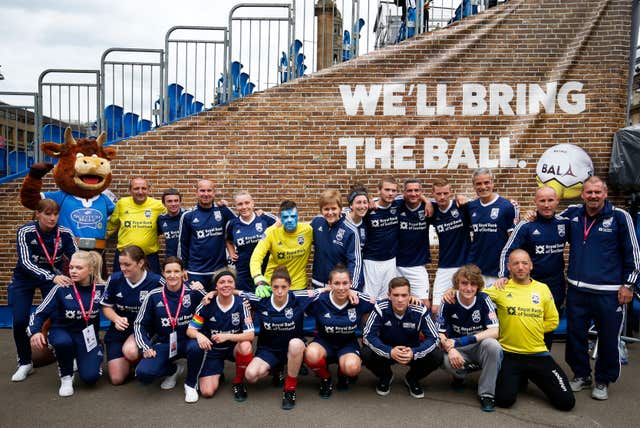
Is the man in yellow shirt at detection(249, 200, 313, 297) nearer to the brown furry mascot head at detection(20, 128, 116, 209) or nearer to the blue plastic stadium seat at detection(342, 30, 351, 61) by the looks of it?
the brown furry mascot head at detection(20, 128, 116, 209)

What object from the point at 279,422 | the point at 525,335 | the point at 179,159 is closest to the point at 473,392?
the point at 525,335

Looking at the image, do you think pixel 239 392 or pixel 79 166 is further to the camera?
pixel 79 166

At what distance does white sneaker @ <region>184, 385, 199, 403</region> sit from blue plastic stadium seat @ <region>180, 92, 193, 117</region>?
427 cm

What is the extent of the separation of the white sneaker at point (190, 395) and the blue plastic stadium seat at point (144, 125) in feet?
13.8

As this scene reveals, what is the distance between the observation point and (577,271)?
4551mm

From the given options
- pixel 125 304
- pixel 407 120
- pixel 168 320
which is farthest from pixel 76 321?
pixel 407 120

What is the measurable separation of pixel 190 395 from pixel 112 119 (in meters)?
4.53

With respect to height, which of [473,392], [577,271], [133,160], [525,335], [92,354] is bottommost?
[473,392]

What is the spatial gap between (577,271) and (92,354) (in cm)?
452

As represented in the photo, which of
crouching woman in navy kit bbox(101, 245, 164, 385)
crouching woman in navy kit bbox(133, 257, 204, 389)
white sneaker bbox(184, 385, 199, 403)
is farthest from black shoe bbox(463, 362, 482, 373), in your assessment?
crouching woman in navy kit bbox(101, 245, 164, 385)

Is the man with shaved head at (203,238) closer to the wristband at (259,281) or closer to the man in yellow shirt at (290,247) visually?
the man in yellow shirt at (290,247)

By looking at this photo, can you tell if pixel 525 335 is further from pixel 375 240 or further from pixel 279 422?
pixel 279 422

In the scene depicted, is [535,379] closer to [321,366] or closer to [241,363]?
[321,366]

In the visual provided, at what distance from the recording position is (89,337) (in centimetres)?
451
